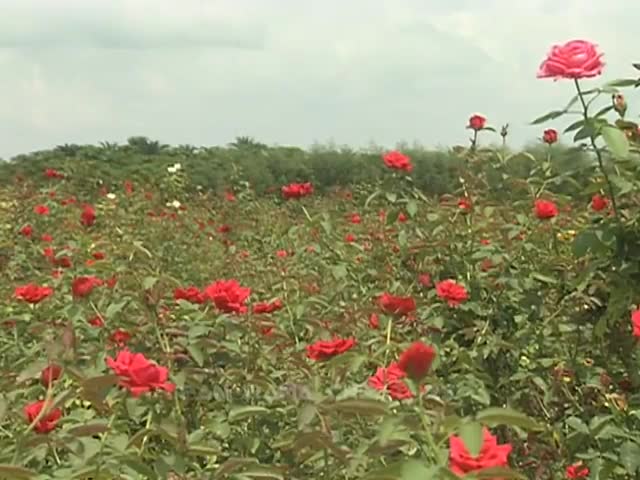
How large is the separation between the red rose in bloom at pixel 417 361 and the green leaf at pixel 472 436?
0.27 ft

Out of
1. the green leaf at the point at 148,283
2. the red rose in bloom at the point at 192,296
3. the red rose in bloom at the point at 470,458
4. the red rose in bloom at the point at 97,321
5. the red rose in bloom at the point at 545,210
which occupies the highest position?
the red rose in bloom at the point at 545,210

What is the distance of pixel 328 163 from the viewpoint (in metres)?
14.6

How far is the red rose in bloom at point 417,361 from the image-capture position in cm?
143

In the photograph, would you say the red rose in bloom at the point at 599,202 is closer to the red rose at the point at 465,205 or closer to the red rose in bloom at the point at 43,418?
the red rose at the point at 465,205

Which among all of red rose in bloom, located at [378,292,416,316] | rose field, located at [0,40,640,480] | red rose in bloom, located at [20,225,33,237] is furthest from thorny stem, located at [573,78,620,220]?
red rose in bloom, located at [20,225,33,237]

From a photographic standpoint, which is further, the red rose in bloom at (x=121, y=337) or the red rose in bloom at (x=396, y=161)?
A: the red rose in bloom at (x=396, y=161)

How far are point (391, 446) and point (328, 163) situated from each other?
13.1m

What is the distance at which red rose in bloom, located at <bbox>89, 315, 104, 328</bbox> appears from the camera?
2880mm

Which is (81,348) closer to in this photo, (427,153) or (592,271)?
(592,271)

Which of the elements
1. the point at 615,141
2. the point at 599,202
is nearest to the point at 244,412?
the point at 615,141

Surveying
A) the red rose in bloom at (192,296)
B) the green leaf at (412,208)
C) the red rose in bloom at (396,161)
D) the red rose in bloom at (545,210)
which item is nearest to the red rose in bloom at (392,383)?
the red rose in bloom at (192,296)

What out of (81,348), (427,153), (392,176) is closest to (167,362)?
(81,348)

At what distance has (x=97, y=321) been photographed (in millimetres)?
2967

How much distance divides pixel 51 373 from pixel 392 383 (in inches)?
21.8
